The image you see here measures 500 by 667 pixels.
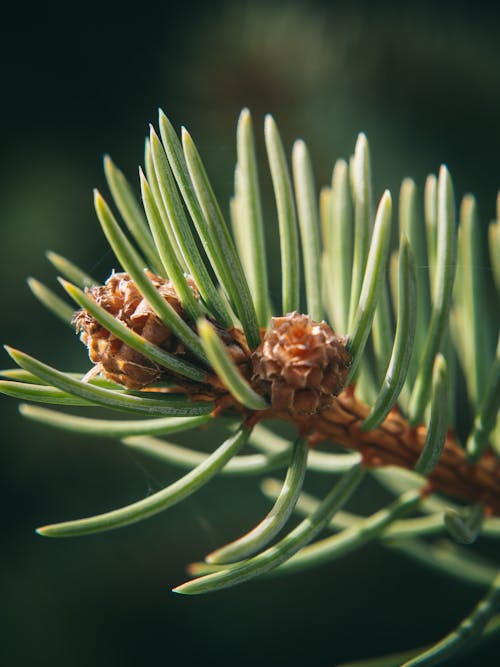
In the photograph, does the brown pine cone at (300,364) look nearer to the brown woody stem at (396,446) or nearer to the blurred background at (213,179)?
the brown woody stem at (396,446)

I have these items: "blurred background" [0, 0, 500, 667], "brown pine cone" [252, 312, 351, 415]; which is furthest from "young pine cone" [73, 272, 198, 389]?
"blurred background" [0, 0, 500, 667]

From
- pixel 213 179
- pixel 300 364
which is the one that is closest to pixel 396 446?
pixel 300 364

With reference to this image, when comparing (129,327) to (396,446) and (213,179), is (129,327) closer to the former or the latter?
(396,446)

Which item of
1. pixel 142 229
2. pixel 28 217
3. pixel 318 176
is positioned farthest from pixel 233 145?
pixel 142 229

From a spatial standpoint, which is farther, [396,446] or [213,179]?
[213,179]

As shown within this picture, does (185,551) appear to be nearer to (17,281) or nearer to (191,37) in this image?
(17,281)
